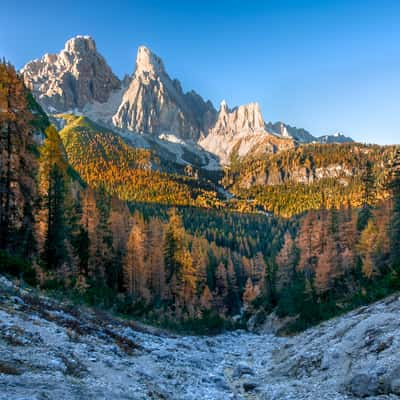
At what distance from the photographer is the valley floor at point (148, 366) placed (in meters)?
9.80

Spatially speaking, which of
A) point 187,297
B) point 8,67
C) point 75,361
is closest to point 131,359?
point 75,361

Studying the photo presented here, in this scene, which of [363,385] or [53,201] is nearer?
[363,385]

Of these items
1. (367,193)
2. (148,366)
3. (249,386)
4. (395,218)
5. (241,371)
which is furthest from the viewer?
(367,193)

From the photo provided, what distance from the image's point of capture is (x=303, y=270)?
63.2 m

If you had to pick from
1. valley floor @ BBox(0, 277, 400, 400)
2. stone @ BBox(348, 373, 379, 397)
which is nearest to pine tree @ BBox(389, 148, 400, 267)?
valley floor @ BBox(0, 277, 400, 400)

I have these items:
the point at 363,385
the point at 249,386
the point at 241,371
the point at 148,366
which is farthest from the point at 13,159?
the point at 363,385

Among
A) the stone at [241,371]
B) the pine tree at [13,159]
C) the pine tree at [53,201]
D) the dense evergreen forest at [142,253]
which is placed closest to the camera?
the stone at [241,371]

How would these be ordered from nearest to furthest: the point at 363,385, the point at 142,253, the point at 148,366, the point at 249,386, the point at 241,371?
the point at 363,385
the point at 148,366
the point at 249,386
the point at 241,371
the point at 142,253

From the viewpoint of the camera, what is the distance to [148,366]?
15797 millimetres

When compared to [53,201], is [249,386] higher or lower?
lower

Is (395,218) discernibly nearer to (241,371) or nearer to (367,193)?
(367,193)

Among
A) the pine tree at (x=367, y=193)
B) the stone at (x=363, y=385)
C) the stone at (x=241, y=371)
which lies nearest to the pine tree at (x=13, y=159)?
the stone at (x=241, y=371)

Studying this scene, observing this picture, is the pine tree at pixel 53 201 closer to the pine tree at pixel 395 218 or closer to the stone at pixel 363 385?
the stone at pixel 363 385

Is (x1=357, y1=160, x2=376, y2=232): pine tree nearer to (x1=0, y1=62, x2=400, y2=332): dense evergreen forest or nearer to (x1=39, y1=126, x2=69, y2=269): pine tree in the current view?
(x1=0, y1=62, x2=400, y2=332): dense evergreen forest
